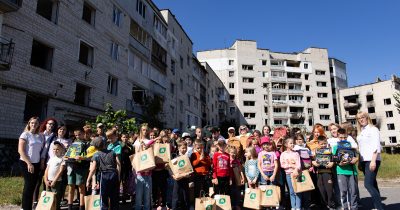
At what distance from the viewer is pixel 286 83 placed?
65.3 metres

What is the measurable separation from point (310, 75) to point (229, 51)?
20519 mm

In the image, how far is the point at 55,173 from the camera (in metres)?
6.63

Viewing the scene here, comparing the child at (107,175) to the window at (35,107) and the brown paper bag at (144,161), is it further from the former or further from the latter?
the window at (35,107)

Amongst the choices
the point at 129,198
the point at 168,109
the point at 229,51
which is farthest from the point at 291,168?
the point at 229,51

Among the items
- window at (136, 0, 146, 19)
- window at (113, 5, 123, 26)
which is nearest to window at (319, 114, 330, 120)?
window at (136, 0, 146, 19)

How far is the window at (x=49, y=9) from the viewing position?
16500mm

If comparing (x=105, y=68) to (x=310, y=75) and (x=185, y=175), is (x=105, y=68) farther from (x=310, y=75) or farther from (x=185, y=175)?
(x=310, y=75)

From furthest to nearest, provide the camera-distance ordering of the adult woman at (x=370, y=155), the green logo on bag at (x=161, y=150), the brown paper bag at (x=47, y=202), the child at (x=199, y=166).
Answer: the child at (x=199, y=166) < the green logo on bag at (x=161, y=150) < the brown paper bag at (x=47, y=202) < the adult woman at (x=370, y=155)

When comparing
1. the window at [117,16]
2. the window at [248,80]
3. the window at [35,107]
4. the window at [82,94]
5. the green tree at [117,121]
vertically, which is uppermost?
the window at [248,80]

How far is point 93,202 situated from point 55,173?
1.35 metres

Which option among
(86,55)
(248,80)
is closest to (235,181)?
(86,55)

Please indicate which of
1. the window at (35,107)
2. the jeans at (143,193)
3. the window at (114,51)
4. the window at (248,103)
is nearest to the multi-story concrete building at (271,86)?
the window at (248,103)

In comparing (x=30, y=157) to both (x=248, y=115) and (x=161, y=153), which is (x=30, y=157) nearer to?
(x=161, y=153)

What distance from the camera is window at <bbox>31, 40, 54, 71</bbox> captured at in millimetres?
15891
